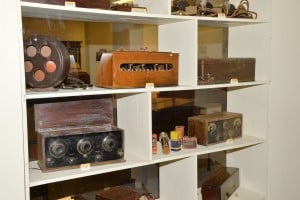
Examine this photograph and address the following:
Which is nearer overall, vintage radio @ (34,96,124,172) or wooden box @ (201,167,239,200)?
vintage radio @ (34,96,124,172)

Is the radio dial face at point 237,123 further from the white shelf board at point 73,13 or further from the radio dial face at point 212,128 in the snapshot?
Answer: the white shelf board at point 73,13

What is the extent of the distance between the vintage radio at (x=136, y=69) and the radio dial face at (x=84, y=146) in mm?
285

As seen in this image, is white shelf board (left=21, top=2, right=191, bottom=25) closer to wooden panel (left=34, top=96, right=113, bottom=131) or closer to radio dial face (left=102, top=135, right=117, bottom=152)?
wooden panel (left=34, top=96, right=113, bottom=131)

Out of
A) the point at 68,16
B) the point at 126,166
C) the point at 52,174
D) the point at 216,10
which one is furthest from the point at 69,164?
the point at 216,10

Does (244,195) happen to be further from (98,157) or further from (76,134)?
(76,134)

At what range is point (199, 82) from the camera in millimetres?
1904

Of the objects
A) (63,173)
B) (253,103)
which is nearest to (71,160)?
(63,173)

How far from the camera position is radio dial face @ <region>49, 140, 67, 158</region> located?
1.51 m

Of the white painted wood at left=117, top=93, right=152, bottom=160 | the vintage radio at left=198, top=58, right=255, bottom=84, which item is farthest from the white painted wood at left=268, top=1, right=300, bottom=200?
the white painted wood at left=117, top=93, right=152, bottom=160

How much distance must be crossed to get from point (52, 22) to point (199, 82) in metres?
0.88

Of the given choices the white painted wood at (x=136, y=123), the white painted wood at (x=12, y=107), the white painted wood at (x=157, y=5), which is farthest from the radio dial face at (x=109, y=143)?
the white painted wood at (x=157, y=5)

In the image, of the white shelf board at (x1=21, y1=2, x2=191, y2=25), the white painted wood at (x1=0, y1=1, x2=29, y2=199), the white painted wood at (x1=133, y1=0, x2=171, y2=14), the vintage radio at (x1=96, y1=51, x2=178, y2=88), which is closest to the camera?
the white painted wood at (x1=0, y1=1, x2=29, y2=199)

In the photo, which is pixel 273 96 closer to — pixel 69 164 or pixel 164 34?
pixel 164 34

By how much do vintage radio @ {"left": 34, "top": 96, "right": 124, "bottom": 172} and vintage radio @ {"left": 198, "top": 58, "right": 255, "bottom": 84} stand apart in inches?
Result: 21.9
